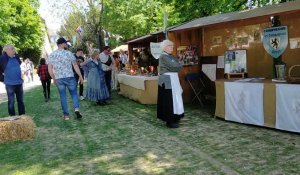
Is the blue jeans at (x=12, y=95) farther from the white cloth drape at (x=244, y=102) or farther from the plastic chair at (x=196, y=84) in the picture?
the white cloth drape at (x=244, y=102)

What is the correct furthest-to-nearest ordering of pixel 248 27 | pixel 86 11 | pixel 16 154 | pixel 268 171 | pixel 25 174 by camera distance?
1. pixel 86 11
2. pixel 248 27
3. pixel 16 154
4. pixel 25 174
5. pixel 268 171

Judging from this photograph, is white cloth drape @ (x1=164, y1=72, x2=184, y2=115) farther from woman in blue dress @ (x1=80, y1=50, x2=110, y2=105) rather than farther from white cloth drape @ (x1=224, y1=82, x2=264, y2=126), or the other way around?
woman in blue dress @ (x1=80, y1=50, x2=110, y2=105)

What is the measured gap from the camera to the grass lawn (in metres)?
4.98

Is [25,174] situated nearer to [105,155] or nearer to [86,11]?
[105,155]

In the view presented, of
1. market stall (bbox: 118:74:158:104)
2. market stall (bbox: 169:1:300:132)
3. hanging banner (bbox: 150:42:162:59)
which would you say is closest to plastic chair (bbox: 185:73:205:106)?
Answer: market stall (bbox: 169:1:300:132)

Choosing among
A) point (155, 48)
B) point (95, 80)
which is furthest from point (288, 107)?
point (95, 80)

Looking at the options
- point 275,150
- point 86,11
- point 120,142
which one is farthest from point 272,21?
point 86,11

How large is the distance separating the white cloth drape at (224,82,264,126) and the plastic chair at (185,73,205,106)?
227cm

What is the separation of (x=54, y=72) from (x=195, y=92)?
3656mm

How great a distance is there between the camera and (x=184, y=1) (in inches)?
666

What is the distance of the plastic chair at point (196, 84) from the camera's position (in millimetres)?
10219

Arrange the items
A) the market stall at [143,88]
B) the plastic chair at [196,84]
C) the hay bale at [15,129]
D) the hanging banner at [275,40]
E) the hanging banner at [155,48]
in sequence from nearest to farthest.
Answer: the hay bale at [15,129] → the hanging banner at [275,40] → the plastic chair at [196,84] → the market stall at [143,88] → the hanging banner at [155,48]

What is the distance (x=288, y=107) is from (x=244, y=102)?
1.04m

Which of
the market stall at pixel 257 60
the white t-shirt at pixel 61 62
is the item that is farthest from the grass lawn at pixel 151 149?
the white t-shirt at pixel 61 62
